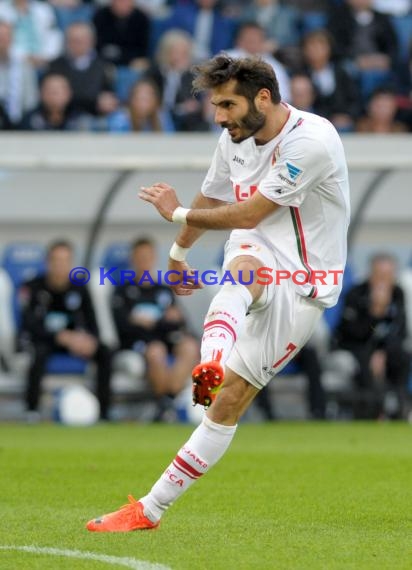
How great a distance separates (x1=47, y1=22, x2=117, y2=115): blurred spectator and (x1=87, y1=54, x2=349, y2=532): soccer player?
32.0ft

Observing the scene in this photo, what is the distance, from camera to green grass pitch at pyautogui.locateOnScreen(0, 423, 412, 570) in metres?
6.08

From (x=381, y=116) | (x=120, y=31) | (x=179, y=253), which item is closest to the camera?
(x=179, y=253)

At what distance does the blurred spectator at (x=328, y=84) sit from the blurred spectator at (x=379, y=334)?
98.4 inches

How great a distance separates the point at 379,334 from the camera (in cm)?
1598

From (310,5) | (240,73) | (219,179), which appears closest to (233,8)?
(310,5)

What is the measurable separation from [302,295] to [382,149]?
30.5 ft

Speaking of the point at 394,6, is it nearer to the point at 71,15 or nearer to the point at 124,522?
the point at 71,15

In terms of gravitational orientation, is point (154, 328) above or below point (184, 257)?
below

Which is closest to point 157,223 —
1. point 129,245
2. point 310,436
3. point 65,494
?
point 129,245

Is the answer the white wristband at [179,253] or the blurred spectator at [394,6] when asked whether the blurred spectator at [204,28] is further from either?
the white wristband at [179,253]

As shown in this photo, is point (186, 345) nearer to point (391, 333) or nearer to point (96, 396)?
point (96, 396)

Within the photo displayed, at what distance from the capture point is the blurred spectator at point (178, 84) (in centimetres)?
1702

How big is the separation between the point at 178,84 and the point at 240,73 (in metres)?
10.5

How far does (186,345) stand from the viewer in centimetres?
1556
